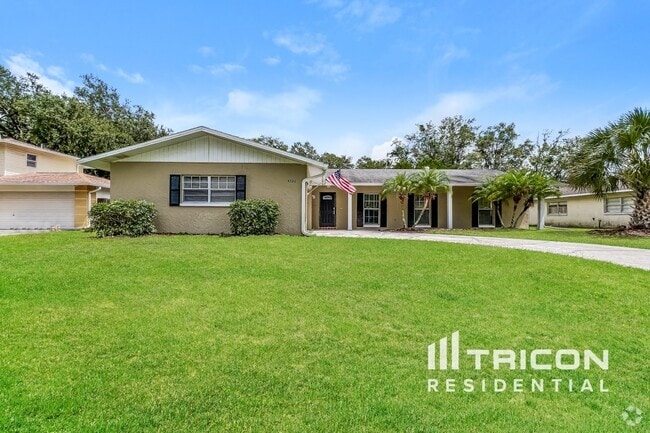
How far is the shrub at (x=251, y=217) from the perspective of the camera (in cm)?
1220

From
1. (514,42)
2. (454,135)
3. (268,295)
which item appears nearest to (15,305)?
(268,295)

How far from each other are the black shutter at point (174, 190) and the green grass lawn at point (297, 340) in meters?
5.93

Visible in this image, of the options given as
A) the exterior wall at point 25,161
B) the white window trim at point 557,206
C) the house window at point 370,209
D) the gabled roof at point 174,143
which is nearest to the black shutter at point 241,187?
the gabled roof at point 174,143

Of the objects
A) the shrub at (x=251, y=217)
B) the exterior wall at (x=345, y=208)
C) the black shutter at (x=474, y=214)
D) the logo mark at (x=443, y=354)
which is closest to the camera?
the logo mark at (x=443, y=354)

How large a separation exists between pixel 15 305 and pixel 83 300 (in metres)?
Answer: 0.76

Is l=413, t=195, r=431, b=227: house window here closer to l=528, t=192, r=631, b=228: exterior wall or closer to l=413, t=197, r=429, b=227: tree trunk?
l=413, t=197, r=429, b=227: tree trunk

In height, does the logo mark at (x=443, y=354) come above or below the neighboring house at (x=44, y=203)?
below

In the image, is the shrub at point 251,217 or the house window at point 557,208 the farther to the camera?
the house window at point 557,208

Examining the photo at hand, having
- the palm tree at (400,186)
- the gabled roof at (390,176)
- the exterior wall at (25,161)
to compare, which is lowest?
the palm tree at (400,186)

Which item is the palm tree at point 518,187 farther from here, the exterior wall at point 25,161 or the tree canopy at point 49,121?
the tree canopy at point 49,121

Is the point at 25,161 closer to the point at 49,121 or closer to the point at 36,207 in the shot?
the point at 36,207

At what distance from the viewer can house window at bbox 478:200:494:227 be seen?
18.5 meters

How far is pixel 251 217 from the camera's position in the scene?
12.2 meters

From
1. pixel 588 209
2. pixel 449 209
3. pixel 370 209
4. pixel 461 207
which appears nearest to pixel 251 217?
pixel 370 209
